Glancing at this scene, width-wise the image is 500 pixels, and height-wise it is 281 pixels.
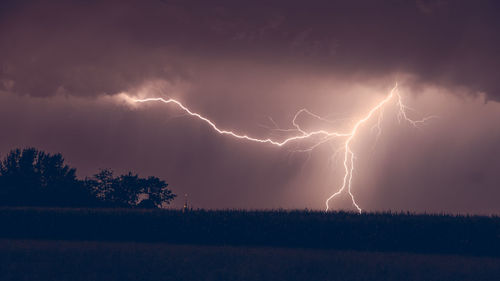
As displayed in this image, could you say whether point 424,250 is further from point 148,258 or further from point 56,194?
point 56,194

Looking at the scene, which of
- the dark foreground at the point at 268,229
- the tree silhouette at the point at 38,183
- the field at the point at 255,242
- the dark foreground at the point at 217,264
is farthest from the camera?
the tree silhouette at the point at 38,183

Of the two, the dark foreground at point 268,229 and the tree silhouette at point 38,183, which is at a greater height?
the tree silhouette at point 38,183

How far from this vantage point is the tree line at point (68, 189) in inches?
1127

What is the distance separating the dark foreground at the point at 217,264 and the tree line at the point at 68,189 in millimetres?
12312

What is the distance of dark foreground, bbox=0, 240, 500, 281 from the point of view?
10859 mm

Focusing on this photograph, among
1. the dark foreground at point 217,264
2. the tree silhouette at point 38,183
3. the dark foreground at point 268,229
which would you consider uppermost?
the tree silhouette at point 38,183

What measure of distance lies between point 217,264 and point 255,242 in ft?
20.9

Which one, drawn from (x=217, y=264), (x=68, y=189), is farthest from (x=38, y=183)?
(x=217, y=264)

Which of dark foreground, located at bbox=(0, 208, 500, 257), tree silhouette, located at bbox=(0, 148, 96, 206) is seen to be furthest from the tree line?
dark foreground, located at bbox=(0, 208, 500, 257)

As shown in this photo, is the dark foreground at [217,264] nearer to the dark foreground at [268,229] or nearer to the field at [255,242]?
the field at [255,242]

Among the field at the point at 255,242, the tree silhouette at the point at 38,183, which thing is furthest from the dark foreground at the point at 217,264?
the tree silhouette at the point at 38,183

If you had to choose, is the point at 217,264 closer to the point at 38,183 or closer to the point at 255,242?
the point at 255,242

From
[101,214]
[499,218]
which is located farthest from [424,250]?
[101,214]

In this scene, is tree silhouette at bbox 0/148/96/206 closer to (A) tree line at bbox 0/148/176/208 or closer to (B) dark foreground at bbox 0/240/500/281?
(A) tree line at bbox 0/148/176/208
